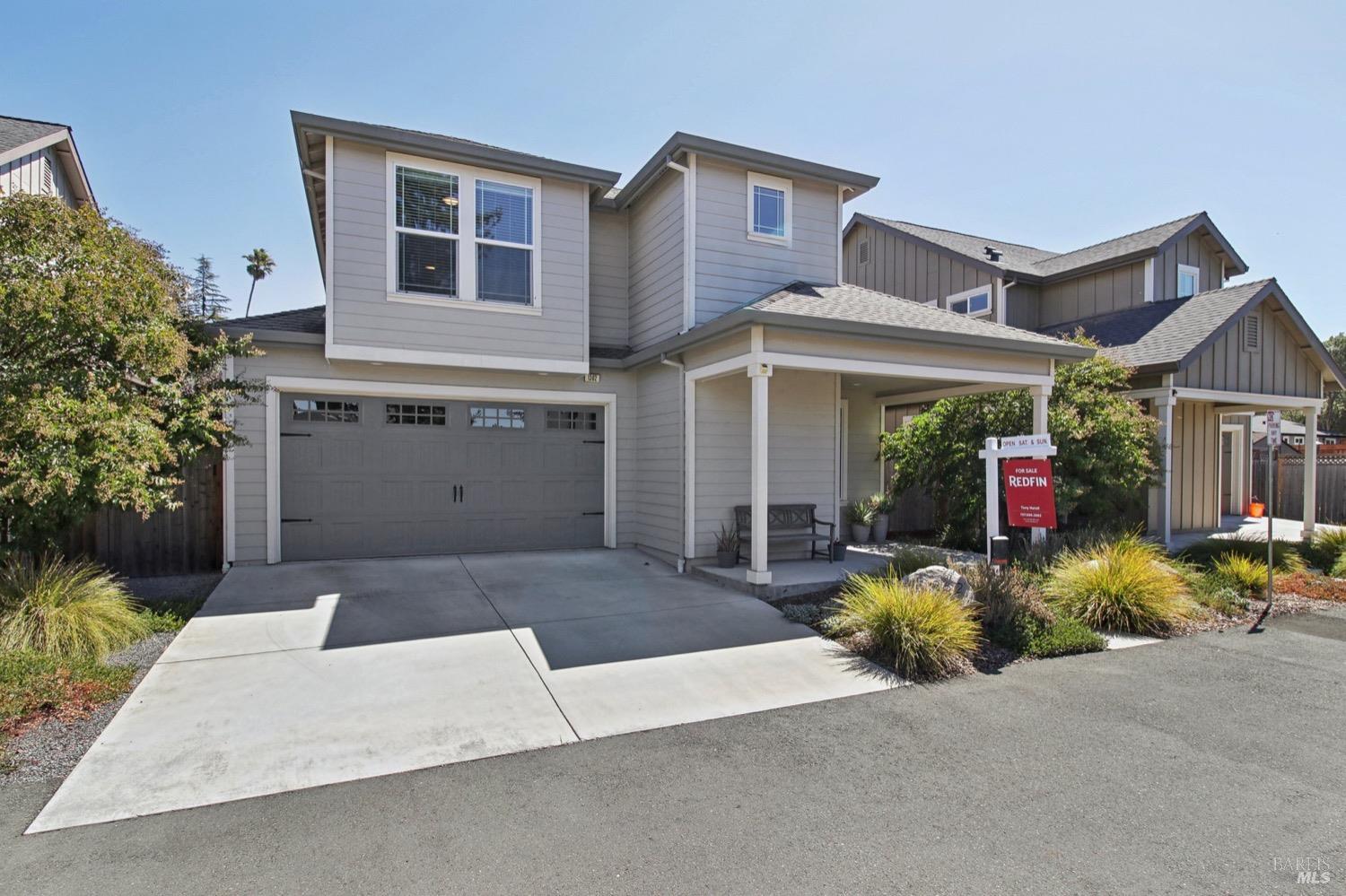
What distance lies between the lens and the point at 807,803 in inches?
137

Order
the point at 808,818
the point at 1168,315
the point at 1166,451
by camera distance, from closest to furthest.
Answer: the point at 808,818 < the point at 1166,451 < the point at 1168,315

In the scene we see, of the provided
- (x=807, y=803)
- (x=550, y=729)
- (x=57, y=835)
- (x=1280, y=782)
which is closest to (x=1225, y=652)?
(x=1280, y=782)

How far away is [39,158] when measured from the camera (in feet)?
Result: 39.3

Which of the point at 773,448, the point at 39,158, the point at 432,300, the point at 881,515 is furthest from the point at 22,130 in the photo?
the point at 881,515

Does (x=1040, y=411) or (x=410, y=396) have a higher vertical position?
(x=410, y=396)

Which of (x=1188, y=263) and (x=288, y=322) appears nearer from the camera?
(x=288, y=322)

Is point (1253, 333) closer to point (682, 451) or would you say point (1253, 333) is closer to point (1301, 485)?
point (1301, 485)

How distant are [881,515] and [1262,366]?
8052 millimetres

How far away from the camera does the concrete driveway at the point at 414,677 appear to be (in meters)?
3.79

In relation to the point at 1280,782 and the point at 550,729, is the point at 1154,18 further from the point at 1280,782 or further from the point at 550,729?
the point at 550,729

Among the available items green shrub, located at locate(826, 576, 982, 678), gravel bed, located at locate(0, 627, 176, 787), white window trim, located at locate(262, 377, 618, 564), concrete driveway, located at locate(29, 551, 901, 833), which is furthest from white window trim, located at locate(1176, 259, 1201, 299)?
gravel bed, located at locate(0, 627, 176, 787)

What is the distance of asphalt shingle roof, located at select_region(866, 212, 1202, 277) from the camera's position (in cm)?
1483

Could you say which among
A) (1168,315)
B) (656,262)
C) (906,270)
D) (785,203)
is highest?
(906,270)

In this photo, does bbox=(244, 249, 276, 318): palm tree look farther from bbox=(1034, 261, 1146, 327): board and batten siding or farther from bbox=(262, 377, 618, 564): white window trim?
bbox=(1034, 261, 1146, 327): board and batten siding
